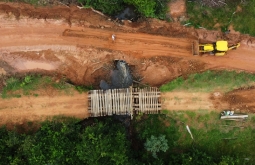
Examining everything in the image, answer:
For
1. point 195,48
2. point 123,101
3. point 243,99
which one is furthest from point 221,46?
point 123,101

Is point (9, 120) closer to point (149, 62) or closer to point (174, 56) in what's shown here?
point (149, 62)

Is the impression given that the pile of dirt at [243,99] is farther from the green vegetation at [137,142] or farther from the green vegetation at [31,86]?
the green vegetation at [31,86]

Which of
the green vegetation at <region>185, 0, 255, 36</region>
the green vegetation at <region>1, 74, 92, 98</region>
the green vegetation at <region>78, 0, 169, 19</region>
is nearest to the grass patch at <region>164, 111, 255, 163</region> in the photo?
the green vegetation at <region>185, 0, 255, 36</region>

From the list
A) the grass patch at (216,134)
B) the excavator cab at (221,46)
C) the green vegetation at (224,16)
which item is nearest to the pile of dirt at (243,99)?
the grass patch at (216,134)

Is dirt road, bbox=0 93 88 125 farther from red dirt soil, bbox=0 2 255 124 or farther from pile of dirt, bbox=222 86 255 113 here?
pile of dirt, bbox=222 86 255 113

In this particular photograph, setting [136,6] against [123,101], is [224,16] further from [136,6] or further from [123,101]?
[123,101]
